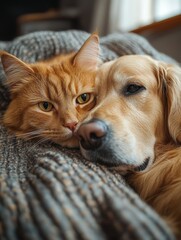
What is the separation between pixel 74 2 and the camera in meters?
4.79

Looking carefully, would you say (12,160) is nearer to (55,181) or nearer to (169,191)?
(55,181)

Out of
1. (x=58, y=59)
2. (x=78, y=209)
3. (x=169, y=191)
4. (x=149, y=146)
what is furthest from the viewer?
(x=58, y=59)

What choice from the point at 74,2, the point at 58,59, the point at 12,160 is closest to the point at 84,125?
the point at 12,160

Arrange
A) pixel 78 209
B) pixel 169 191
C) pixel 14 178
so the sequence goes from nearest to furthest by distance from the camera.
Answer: pixel 78 209 < pixel 14 178 < pixel 169 191

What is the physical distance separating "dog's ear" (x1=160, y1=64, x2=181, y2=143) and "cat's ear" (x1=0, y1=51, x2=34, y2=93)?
1.97 ft

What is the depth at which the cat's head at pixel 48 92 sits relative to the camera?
4.46 ft

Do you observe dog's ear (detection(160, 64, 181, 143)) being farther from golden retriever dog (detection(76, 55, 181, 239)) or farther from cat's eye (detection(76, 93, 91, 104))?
cat's eye (detection(76, 93, 91, 104))

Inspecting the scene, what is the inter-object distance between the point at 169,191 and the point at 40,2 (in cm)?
430

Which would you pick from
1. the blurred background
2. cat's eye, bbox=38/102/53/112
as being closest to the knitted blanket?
cat's eye, bbox=38/102/53/112

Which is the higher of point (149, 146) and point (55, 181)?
point (55, 181)

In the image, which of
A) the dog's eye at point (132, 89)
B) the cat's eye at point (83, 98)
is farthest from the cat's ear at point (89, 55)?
the dog's eye at point (132, 89)

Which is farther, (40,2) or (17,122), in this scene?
(40,2)

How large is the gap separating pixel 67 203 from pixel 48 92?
0.75 meters

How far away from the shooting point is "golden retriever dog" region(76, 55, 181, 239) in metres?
1.09
